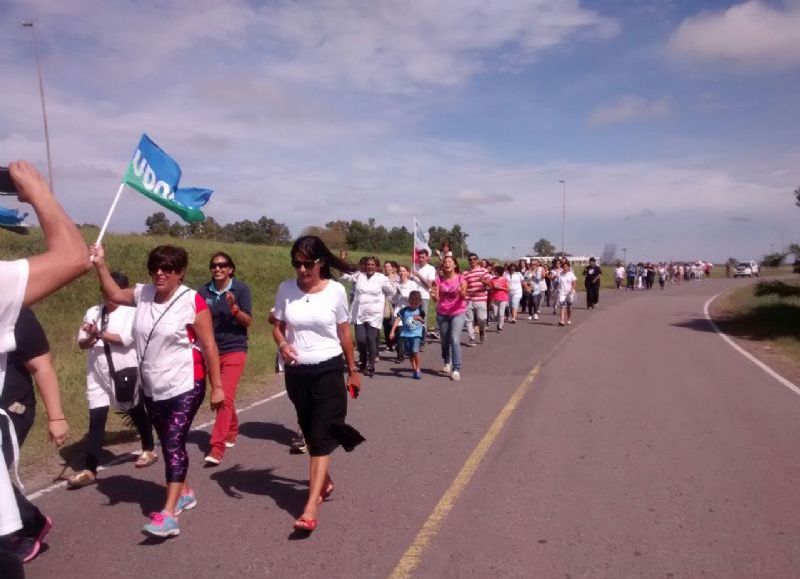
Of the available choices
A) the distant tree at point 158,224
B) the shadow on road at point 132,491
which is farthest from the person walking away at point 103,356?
the distant tree at point 158,224

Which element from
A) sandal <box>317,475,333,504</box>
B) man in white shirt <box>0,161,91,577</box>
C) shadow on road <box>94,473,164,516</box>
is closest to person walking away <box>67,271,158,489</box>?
shadow on road <box>94,473,164,516</box>

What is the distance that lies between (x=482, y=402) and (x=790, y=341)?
428 inches

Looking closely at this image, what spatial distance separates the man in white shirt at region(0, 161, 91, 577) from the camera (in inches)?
83.8

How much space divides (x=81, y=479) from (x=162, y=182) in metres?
2.47

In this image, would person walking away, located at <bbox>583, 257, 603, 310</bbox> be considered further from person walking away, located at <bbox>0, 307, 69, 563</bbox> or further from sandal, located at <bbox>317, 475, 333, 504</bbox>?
person walking away, located at <bbox>0, 307, 69, 563</bbox>

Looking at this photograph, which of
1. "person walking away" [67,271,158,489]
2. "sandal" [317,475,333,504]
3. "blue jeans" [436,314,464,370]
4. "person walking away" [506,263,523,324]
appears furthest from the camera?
"person walking away" [506,263,523,324]

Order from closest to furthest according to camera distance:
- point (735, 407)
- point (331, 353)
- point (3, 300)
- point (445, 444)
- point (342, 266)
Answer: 1. point (3, 300)
2. point (331, 353)
3. point (342, 266)
4. point (445, 444)
5. point (735, 407)

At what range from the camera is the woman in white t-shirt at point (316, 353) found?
501 cm

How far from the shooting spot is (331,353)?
5.08 metres

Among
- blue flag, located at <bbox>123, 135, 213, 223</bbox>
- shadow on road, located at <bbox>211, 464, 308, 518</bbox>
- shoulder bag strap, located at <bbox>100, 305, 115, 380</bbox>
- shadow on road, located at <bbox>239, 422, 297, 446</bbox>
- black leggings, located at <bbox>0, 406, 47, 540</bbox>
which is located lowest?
shadow on road, located at <bbox>211, 464, 308, 518</bbox>

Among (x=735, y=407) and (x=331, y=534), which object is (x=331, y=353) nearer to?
(x=331, y=534)

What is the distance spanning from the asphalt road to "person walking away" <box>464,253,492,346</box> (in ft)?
10.8

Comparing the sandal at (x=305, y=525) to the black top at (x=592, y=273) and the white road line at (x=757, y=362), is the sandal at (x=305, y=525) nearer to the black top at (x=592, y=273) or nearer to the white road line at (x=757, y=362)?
the white road line at (x=757, y=362)

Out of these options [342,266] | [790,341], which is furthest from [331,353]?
[790,341]
